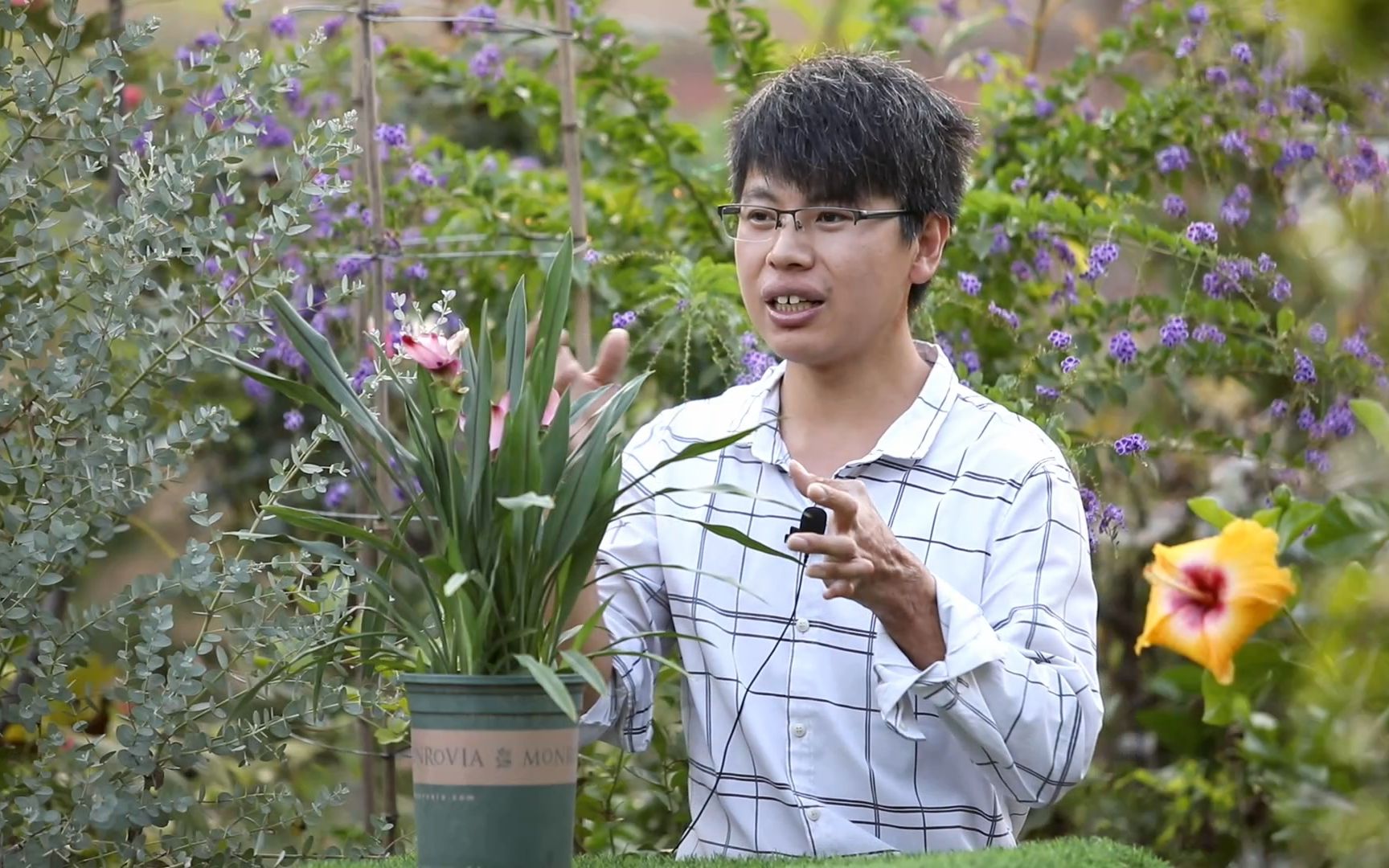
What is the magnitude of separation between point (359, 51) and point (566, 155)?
0.37m

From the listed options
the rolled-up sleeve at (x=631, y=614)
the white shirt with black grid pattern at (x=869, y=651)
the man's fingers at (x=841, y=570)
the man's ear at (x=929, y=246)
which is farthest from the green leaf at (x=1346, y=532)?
the man's ear at (x=929, y=246)

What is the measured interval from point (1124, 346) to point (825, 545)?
134cm

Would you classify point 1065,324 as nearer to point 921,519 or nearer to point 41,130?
point 921,519

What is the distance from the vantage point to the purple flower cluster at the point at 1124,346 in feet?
8.95

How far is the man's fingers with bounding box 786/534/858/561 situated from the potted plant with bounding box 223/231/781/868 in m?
0.04

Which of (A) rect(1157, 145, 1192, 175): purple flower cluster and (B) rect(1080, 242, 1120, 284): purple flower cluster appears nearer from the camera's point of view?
(B) rect(1080, 242, 1120, 284): purple flower cluster

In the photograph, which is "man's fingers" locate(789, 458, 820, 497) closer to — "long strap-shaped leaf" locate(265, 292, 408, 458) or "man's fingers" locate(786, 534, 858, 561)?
"man's fingers" locate(786, 534, 858, 561)

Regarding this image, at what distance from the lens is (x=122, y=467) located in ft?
6.10

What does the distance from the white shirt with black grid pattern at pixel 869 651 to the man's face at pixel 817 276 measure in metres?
0.16

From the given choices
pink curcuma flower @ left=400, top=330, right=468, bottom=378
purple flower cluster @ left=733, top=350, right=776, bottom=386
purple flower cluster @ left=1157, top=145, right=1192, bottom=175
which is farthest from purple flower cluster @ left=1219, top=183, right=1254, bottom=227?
pink curcuma flower @ left=400, top=330, right=468, bottom=378

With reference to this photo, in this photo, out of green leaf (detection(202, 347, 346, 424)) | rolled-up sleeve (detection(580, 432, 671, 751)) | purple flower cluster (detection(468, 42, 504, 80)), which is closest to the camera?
green leaf (detection(202, 347, 346, 424))

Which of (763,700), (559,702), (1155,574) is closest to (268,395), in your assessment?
(763,700)

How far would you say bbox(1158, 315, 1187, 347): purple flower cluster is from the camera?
2736mm

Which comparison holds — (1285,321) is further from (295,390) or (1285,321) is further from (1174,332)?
(295,390)
